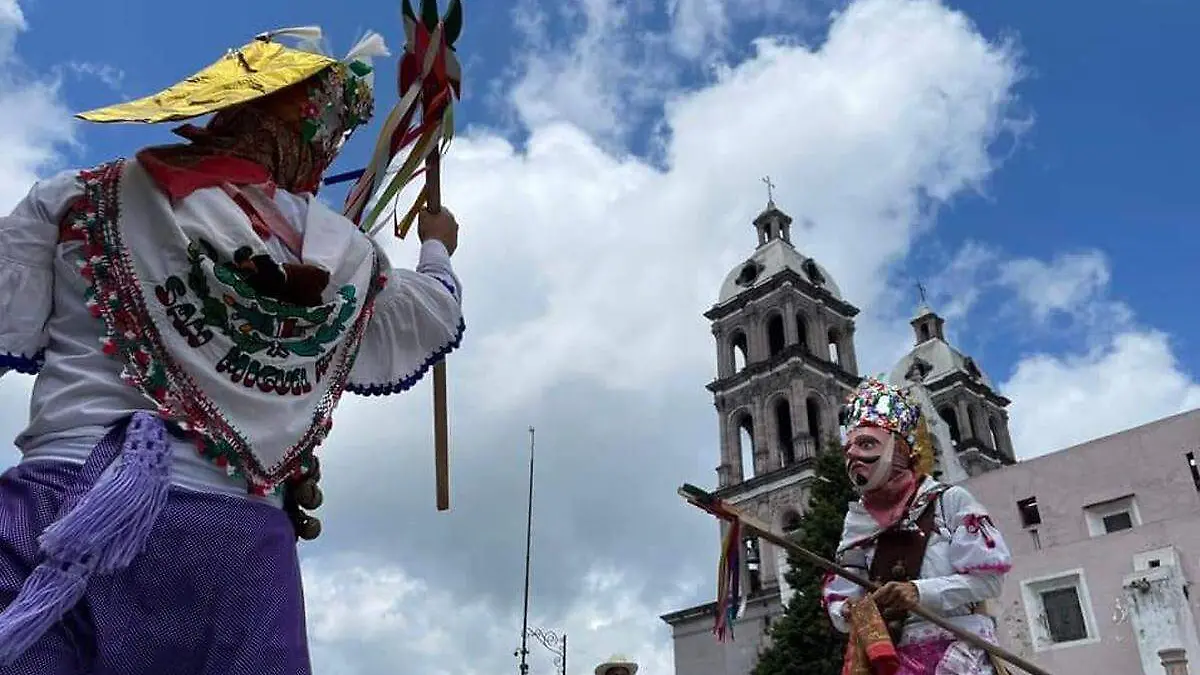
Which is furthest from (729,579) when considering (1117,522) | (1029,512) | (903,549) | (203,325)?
(1029,512)

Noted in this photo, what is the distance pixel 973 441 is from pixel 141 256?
53.3m

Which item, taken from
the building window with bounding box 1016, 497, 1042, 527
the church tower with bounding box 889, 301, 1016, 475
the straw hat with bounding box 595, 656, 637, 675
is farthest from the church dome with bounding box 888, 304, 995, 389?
the straw hat with bounding box 595, 656, 637, 675

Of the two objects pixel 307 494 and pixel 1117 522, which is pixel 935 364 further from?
pixel 307 494

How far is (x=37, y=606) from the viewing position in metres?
1.83

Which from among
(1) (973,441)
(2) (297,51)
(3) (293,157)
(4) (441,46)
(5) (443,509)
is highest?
(1) (973,441)

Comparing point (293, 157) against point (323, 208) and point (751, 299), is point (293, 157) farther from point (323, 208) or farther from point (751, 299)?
point (751, 299)

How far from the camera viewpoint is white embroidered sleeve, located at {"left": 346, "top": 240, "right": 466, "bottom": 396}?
9.14 feet

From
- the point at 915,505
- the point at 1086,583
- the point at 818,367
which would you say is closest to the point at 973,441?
the point at 818,367

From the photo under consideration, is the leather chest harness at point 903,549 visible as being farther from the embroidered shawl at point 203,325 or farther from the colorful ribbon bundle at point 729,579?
the embroidered shawl at point 203,325

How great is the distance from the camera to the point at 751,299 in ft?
157

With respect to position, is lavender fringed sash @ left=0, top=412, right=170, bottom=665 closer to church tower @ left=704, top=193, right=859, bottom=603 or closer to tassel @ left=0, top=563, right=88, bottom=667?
tassel @ left=0, top=563, right=88, bottom=667

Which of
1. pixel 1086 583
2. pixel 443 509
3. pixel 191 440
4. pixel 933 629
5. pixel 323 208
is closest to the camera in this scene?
pixel 191 440

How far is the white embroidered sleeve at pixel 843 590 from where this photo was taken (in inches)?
177

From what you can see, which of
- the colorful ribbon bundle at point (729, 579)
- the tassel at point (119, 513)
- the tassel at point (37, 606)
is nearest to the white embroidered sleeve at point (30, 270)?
the tassel at point (119, 513)
